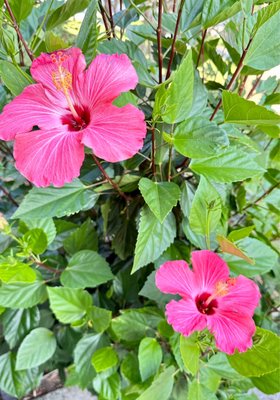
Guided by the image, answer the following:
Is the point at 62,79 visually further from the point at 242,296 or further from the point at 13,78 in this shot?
the point at 242,296

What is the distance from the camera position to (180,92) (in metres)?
0.45

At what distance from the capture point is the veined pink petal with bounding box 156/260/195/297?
0.54 meters

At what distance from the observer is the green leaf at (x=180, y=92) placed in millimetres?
430

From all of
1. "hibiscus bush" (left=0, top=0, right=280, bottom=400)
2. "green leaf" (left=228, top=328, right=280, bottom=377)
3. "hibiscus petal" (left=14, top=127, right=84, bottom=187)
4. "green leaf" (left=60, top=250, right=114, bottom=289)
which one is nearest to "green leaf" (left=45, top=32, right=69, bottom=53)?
"hibiscus bush" (left=0, top=0, right=280, bottom=400)

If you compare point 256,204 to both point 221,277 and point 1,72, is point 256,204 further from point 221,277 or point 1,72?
point 1,72

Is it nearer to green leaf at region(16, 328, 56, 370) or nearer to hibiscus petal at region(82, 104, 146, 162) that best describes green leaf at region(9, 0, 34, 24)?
hibiscus petal at region(82, 104, 146, 162)

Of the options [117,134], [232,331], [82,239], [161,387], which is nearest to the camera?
Result: [117,134]

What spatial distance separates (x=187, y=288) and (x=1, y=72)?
1.28ft

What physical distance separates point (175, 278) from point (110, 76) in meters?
0.30

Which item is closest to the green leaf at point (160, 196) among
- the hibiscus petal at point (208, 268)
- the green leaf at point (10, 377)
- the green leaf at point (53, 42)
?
the hibiscus petal at point (208, 268)

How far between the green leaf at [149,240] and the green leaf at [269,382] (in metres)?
0.23

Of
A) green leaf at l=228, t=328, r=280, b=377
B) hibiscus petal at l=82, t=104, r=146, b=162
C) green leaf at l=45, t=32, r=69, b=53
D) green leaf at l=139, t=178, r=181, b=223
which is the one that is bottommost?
green leaf at l=228, t=328, r=280, b=377

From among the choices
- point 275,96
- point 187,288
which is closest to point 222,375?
point 187,288

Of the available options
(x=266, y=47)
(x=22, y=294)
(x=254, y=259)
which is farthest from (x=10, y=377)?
(x=266, y=47)
